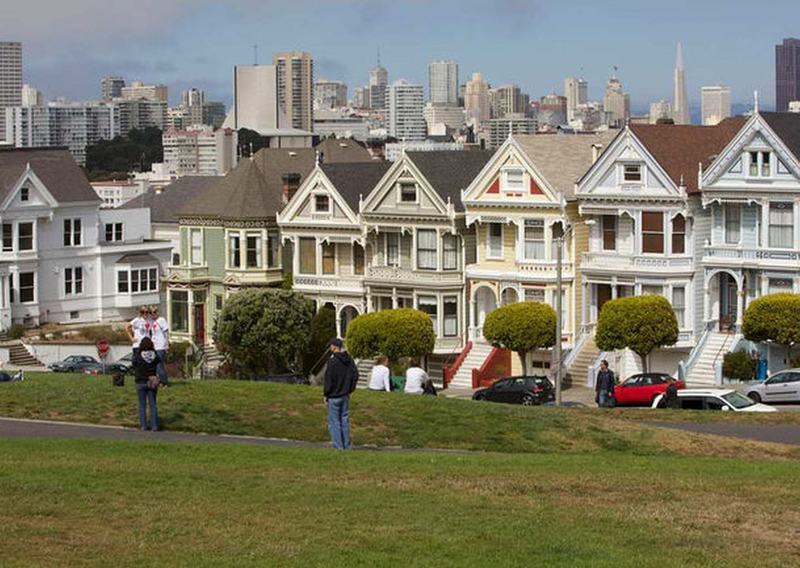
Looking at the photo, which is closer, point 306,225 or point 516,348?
point 516,348

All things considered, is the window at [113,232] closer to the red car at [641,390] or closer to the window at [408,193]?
the window at [408,193]

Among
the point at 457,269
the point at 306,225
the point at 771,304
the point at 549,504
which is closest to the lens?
the point at 549,504

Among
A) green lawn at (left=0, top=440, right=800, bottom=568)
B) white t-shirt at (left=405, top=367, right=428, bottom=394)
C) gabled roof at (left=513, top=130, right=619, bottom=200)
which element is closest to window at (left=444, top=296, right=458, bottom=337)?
gabled roof at (left=513, top=130, right=619, bottom=200)

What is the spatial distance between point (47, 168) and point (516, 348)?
2824 centimetres

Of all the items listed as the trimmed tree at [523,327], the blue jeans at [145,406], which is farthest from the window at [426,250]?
the blue jeans at [145,406]

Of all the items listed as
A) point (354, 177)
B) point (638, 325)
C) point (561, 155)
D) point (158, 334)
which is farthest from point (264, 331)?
point (158, 334)

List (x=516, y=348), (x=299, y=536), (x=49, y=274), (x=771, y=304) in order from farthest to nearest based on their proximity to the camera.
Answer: (x=49, y=274) → (x=516, y=348) → (x=771, y=304) → (x=299, y=536)

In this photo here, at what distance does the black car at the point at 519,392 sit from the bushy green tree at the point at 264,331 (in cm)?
1556

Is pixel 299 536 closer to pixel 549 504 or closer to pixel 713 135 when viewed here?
pixel 549 504

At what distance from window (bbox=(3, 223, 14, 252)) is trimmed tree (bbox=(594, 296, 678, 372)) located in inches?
1165

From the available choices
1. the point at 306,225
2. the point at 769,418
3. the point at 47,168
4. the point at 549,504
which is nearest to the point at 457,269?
the point at 306,225

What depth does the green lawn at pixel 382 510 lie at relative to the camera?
20.4 meters

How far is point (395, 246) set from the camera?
69500 mm

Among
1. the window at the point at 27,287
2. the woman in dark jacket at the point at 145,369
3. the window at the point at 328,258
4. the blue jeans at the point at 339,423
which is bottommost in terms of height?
the blue jeans at the point at 339,423
